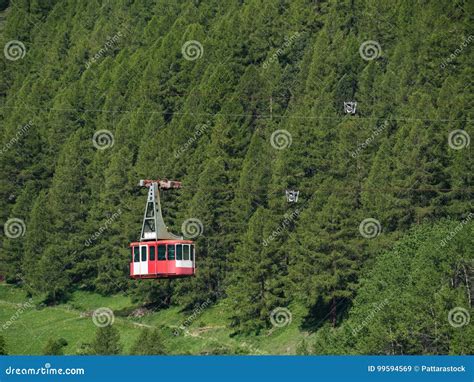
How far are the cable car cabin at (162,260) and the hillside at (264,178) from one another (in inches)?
742

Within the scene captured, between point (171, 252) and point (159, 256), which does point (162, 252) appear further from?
point (171, 252)

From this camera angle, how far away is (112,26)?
620 ft

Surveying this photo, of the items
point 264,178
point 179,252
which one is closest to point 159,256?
point 179,252

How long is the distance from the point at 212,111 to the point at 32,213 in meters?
20.7

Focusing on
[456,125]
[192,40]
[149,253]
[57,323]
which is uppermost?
[192,40]

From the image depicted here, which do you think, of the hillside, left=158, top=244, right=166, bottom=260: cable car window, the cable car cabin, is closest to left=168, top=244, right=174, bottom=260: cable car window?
the cable car cabin

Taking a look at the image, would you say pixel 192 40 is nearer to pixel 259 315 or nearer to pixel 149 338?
pixel 259 315

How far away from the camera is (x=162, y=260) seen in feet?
249

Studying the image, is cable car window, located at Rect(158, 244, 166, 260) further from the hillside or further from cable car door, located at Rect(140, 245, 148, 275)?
the hillside

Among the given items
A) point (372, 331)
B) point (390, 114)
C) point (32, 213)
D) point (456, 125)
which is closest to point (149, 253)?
point (372, 331)

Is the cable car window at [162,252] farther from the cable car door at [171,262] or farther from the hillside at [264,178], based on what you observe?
the hillside at [264,178]

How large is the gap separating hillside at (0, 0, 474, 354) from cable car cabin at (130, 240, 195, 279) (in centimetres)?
1884

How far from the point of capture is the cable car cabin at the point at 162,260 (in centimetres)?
7581

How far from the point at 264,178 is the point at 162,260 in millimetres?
46842
